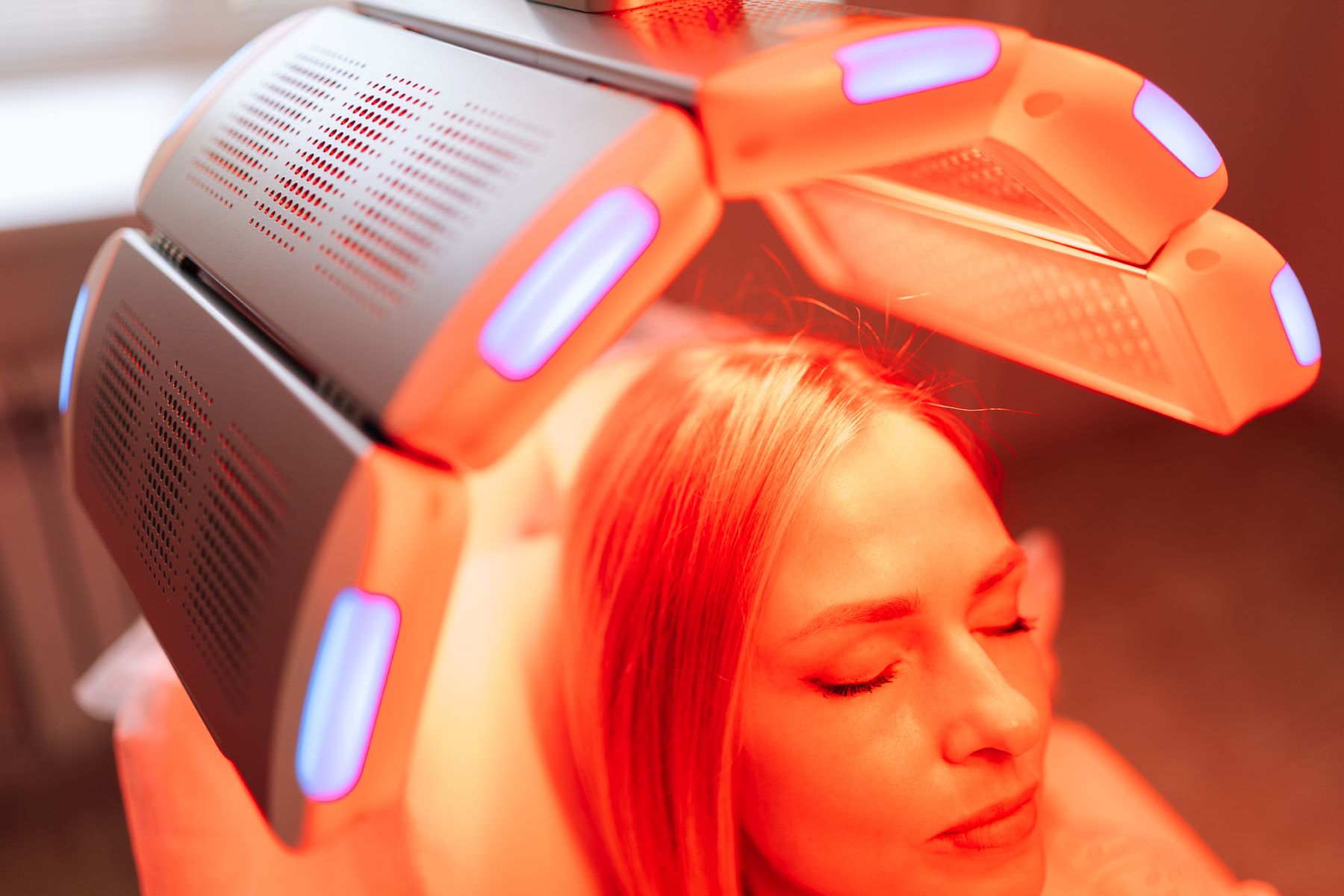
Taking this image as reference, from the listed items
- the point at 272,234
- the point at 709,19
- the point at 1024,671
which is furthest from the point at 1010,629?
the point at 272,234

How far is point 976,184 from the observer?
80 centimetres

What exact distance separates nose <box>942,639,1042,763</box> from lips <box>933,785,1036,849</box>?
0.04m

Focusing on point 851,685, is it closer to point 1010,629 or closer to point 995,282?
point 1010,629

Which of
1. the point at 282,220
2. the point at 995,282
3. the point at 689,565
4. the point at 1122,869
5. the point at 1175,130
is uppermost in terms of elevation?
the point at 1175,130

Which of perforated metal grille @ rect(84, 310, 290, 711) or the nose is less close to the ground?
the nose

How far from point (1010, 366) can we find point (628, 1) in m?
1.79

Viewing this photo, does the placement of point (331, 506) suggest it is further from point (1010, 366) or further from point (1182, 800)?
point (1010, 366)

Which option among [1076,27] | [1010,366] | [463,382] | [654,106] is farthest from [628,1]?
[1010,366]

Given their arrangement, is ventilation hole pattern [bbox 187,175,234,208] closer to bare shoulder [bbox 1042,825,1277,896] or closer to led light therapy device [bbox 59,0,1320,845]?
led light therapy device [bbox 59,0,1320,845]

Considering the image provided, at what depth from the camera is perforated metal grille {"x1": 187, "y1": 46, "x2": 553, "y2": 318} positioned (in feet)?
1.89

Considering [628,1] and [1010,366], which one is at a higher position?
[628,1]

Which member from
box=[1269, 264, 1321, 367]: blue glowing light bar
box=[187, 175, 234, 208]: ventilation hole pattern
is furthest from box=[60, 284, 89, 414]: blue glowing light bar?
box=[1269, 264, 1321, 367]: blue glowing light bar

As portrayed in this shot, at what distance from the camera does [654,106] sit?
1.79 ft

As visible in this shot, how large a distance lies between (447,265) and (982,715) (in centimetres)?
46
